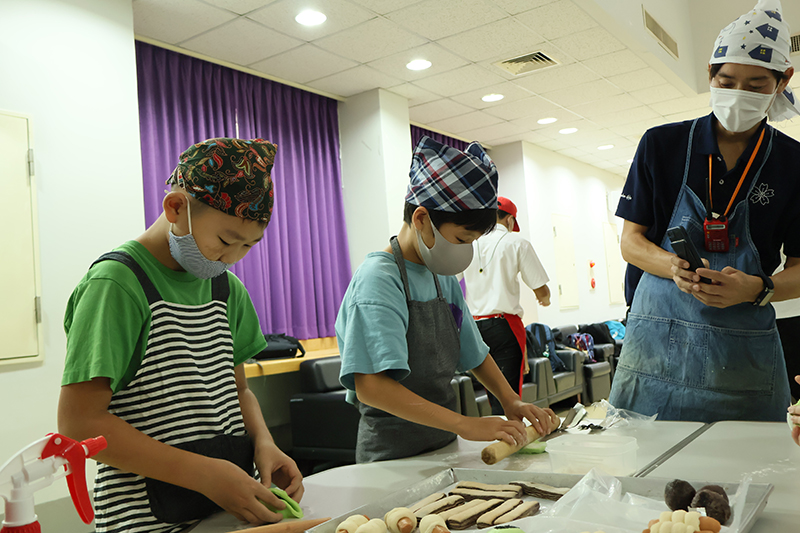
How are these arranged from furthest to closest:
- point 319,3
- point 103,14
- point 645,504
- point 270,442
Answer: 1. point 319,3
2. point 103,14
3. point 270,442
4. point 645,504

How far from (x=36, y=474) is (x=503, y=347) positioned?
3.60 m

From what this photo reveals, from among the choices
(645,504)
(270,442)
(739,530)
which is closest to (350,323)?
(270,442)

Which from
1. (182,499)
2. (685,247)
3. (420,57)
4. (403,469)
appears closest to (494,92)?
(420,57)

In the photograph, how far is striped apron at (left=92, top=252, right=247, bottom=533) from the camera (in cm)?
105

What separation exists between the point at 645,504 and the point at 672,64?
224 inches

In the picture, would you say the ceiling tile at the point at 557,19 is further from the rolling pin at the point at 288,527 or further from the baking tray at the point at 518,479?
the rolling pin at the point at 288,527

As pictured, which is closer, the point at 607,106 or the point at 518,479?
A: the point at 518,479

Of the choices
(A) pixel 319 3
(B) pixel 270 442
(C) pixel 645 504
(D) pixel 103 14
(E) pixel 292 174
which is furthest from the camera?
(E) pixel 292 174

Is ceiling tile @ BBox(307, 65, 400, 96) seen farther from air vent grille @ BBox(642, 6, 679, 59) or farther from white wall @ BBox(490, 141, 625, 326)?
white wall @ BBox(490, 141, 625, 326)

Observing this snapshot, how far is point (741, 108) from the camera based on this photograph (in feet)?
4.96

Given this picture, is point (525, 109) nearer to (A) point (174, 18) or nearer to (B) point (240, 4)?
(B) point (240, 4)

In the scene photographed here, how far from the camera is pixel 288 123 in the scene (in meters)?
5.18

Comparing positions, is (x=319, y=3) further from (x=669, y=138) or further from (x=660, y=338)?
(x=660, y=338)

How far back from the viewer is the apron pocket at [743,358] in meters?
1.45
